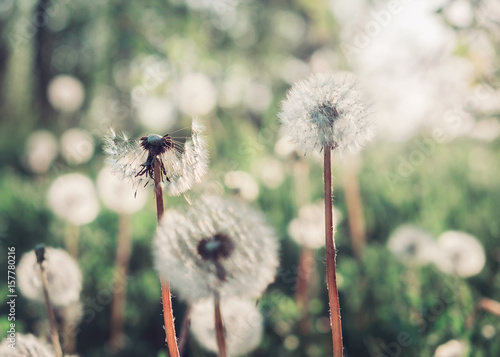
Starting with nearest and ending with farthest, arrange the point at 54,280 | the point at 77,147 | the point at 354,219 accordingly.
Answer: the point at 54,280
the point at 354,219
the point at 77,147

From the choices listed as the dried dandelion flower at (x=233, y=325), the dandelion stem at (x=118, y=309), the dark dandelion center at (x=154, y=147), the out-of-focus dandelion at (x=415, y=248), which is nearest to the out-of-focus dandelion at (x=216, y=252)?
the dark dandelion center at (x=154, y=147)

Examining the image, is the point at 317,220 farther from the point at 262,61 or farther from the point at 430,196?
the point at 262,61

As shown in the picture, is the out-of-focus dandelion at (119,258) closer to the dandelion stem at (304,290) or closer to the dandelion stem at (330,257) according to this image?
the dandelion stem at (304,290)

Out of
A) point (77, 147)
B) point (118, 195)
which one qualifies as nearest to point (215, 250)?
point (118, 195)

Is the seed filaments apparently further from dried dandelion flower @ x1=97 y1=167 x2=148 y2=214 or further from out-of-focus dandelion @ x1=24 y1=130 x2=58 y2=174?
out-of-focus dandelion @ x1=24 y1=130 x2=58 y2=174

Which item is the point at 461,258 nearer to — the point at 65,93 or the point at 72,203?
the point at 72,203

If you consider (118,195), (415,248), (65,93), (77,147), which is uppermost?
(65,93)

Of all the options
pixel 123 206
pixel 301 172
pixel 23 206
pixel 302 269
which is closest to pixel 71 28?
pixel 23 206
